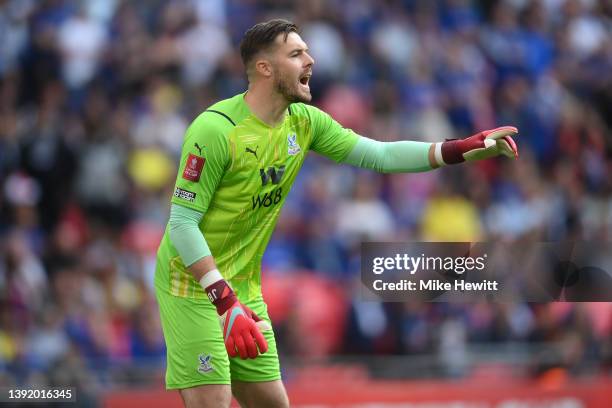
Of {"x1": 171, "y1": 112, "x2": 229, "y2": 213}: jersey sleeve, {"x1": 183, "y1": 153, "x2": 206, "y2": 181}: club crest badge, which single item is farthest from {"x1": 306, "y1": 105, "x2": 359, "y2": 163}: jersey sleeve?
{"x1": 183, "y1": 153, "x2": 206, "y2": 181}: club crest badge

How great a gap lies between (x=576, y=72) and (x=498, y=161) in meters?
2.26

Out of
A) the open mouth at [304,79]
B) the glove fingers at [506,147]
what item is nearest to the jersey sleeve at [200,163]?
the open mouth at [304,79]

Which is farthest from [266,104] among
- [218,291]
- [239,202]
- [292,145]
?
[218,291]

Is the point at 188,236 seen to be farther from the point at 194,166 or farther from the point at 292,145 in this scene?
the point at 292,145

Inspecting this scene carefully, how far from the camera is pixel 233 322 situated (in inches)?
229

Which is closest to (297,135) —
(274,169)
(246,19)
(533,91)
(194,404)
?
(274,169)

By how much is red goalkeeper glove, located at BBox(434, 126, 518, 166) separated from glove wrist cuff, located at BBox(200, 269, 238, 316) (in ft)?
4.59

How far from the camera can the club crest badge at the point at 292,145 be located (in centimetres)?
641

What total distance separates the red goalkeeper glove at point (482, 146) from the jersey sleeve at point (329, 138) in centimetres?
55

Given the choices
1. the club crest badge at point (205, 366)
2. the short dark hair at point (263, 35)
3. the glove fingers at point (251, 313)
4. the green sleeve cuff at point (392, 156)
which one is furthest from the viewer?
the green sleeve cuff at point (392, 156)

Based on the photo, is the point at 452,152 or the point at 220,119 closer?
the point at 220,119

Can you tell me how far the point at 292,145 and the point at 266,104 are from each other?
0.89 feet

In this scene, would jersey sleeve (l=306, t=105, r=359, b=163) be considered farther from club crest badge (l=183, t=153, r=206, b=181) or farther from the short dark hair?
club crest badge (l=183, t=153, r=206, b=181)

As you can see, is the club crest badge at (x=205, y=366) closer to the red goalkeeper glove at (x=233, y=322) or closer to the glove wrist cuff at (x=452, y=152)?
the red goalkeeper glove at (x=233, y=322)
